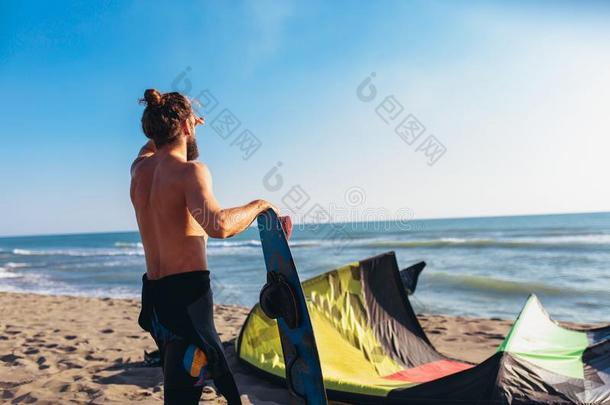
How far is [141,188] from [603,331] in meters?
4.99

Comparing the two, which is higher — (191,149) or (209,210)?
(191,149)

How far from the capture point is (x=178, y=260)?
2094 mm

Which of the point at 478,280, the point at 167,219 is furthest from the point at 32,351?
the point at 478,280

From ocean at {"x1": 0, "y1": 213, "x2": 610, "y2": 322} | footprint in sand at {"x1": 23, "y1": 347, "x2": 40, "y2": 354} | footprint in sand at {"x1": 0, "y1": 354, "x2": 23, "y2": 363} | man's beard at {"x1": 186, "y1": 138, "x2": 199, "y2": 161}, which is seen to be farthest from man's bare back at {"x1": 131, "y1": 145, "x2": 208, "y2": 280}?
ocean at {"x1": 0, "y1": 213, "x2": 610, "y2": 322}

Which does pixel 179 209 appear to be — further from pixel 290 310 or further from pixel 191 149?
pixel 290 310

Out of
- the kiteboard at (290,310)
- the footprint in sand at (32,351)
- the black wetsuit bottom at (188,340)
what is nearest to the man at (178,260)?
the black wetsuit bottom at (188,340)

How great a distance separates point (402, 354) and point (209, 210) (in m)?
3.54

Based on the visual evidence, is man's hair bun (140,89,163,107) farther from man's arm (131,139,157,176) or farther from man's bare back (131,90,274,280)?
man's arm (131,139,157,176)

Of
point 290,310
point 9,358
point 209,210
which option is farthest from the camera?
point 9,358

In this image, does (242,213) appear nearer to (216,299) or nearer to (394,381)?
(394,381)

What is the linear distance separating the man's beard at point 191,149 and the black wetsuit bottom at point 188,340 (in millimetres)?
572

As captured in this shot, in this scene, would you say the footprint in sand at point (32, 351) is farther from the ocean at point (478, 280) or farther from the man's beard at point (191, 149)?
→ the ocean at point (478, 280)

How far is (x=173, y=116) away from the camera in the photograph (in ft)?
6.88

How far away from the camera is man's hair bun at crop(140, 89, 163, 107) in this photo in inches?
82.0
